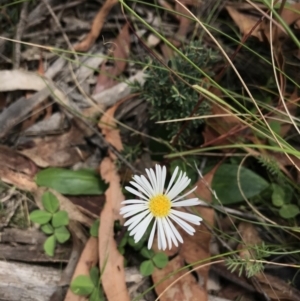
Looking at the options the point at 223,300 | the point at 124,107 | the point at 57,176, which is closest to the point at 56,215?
the point at 57,176

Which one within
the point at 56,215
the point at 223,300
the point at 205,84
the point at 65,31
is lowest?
the point at 223,300

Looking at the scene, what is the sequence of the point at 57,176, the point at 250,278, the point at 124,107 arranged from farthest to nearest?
the point at 124,107, the point at 57,176, the point at 250,278

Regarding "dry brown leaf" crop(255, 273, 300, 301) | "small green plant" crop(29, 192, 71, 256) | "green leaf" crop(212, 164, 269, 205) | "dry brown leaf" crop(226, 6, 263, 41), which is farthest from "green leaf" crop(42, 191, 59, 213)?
"dry brown leaf" crop(226, 6, 263, 41)

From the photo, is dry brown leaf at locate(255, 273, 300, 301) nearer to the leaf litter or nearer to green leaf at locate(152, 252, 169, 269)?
the leaf litter

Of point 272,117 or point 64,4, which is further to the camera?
point 64,4

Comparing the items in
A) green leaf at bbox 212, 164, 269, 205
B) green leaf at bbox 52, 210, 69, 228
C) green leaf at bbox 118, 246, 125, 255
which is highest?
green leaf at bbox 212, 164, 269, 205

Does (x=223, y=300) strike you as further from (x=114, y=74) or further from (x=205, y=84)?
(x=114, y=74)

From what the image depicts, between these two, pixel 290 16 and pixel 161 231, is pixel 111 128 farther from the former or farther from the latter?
pixel 290 16
